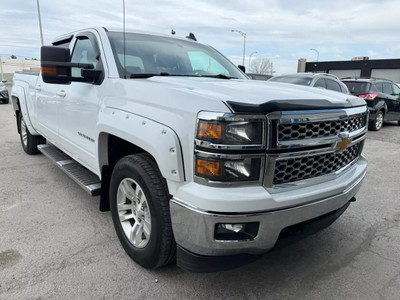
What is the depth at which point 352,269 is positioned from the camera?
2668 mm

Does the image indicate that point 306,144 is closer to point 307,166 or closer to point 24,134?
point 307,166

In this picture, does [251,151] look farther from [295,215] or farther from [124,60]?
[124,60]

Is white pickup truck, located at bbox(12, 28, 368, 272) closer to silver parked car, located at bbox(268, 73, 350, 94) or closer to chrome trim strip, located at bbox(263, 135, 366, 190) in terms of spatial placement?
chrome trim strip, located at bbox(263, 135, 366, 190)

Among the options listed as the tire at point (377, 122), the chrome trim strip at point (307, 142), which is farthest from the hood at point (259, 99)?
the tire at point (377, 122)

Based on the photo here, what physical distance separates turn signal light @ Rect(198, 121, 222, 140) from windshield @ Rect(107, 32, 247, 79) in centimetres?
122

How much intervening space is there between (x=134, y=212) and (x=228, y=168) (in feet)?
3.75

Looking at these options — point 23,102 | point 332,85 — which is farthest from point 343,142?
point 332,85

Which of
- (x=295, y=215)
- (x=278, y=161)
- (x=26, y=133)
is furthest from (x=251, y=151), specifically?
(x=26, y=133)

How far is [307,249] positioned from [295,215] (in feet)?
3.79

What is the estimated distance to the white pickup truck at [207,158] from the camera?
1.83 m

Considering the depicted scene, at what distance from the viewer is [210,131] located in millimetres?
1803

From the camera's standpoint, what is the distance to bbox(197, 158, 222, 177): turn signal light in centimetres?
181

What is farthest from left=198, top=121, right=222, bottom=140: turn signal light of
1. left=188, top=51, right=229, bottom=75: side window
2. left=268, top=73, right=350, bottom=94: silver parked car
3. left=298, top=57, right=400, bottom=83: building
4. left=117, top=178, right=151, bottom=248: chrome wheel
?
left=298, top=57, right=400, bottom=83: building

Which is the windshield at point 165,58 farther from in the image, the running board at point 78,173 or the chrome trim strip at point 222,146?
the chrome trim strip at point 222,146
